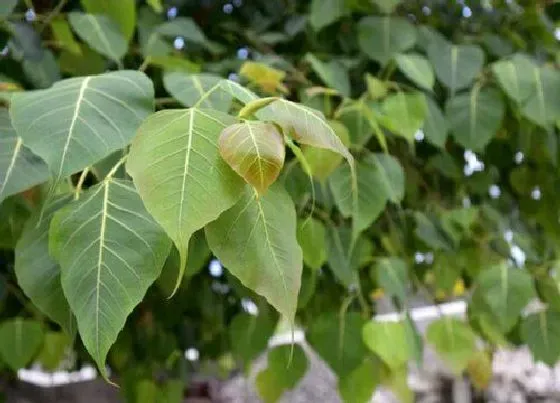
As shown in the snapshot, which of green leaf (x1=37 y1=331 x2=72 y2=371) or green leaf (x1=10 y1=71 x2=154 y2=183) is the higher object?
green leaf (x1=10 y1=71 x2=154 y2=183)

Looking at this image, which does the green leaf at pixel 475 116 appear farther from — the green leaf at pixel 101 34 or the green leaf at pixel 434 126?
the green leaf at pixel 101 34

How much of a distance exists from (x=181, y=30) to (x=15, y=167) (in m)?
0.46

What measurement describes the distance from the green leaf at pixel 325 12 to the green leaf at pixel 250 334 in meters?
0.36

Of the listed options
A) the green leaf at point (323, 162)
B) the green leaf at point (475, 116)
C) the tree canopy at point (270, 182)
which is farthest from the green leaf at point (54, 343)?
the green leaf at point (475, 116)

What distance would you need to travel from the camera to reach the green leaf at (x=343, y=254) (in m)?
0.76

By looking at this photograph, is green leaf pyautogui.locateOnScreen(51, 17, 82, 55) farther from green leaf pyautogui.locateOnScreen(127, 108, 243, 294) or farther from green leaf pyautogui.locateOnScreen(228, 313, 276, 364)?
green leaf pyautogui.locateOnScreen(127, 108, 243, 294)

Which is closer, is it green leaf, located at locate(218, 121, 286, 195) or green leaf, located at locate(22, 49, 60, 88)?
green leaf, located at locate(218, 121, 286, 195)

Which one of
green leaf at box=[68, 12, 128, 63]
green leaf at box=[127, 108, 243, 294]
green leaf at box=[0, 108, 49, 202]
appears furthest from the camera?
green leaf at box=[68, 12, 128, 63]

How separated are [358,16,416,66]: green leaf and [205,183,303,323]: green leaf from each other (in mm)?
542

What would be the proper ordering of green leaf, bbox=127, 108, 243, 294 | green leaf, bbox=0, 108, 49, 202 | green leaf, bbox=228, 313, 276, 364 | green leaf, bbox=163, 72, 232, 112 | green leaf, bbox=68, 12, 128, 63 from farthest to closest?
green leaf, bbox=228, 313, 276, 364 < green leaf, bbox=68, 12, 128, 63 < green leaf, bbox=163, 72, 232, 112 < green leaf, bbox=0, 108, 49, 202 < green leaf, bbox=127, 108, 243, 294

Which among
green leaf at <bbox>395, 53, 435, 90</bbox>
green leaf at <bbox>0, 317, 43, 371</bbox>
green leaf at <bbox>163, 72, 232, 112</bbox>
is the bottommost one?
green leaf at <bbox>0, 317, 43, 371</bbox>

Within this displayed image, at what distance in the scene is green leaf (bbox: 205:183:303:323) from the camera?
0.35m

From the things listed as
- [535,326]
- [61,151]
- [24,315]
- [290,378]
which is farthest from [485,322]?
[61,151]

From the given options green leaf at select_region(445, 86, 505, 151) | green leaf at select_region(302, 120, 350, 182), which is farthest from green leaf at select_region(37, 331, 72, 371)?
green leaf at select_region(445, 86, 505, 151)
